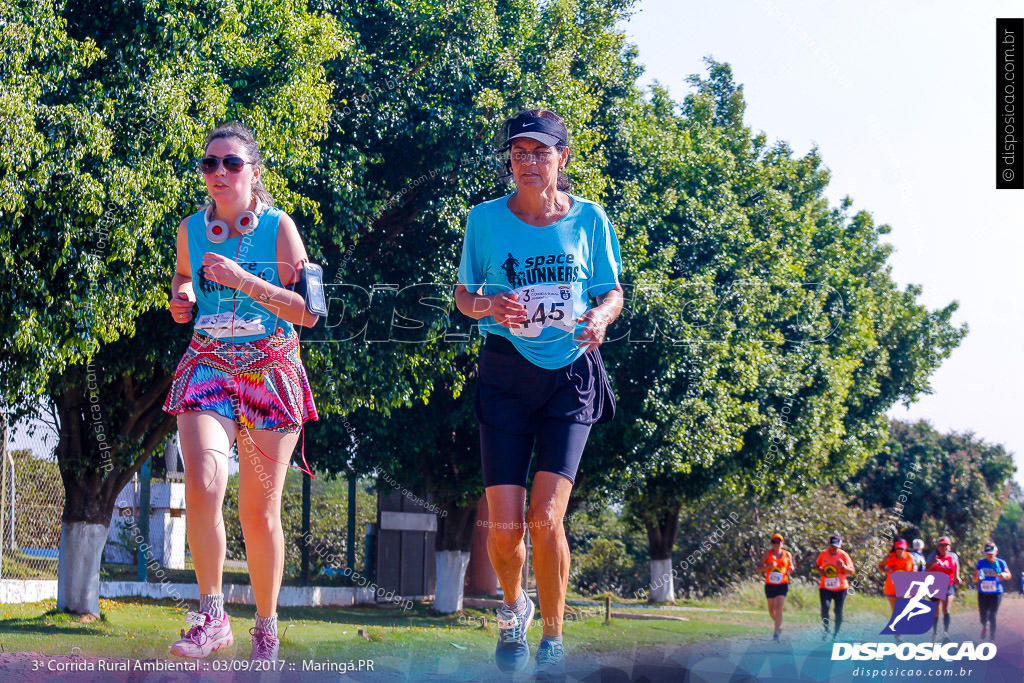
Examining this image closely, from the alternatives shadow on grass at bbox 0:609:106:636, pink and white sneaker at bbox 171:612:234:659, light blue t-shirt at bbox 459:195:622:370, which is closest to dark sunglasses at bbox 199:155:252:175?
light blue t-shirt at bbox 459:195:622:370

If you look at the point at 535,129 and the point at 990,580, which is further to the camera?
the point at 990,580

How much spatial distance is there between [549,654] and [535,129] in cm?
217

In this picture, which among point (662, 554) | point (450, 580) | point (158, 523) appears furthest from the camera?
point (662, 554)

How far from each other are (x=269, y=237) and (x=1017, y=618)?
21409 millimetres

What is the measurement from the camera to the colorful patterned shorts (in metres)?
4.46

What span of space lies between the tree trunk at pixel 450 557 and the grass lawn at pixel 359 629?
0.49 meters

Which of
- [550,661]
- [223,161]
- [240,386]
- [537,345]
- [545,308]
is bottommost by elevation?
[550,661]

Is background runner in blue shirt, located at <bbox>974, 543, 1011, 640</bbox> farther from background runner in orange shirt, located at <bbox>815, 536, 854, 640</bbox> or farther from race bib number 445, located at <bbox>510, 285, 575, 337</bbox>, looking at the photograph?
race bib number 445, located at <bbox>510, 285, 575, 337</bbox>

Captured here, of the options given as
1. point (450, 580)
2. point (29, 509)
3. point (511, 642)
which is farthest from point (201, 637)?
point (450, 580)

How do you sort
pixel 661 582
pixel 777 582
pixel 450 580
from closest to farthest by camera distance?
1. pixel 777 582
2. pixel 450 580
3. pixel 661 582

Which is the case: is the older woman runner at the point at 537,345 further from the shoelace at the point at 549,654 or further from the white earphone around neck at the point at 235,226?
the white earphone around neck at the point at 235,226

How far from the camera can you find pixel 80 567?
13.5 metres

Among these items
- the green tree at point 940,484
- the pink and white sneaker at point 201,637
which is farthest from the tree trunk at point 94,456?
the green tree at point 940,484

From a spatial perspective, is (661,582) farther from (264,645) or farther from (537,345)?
(264,645)
